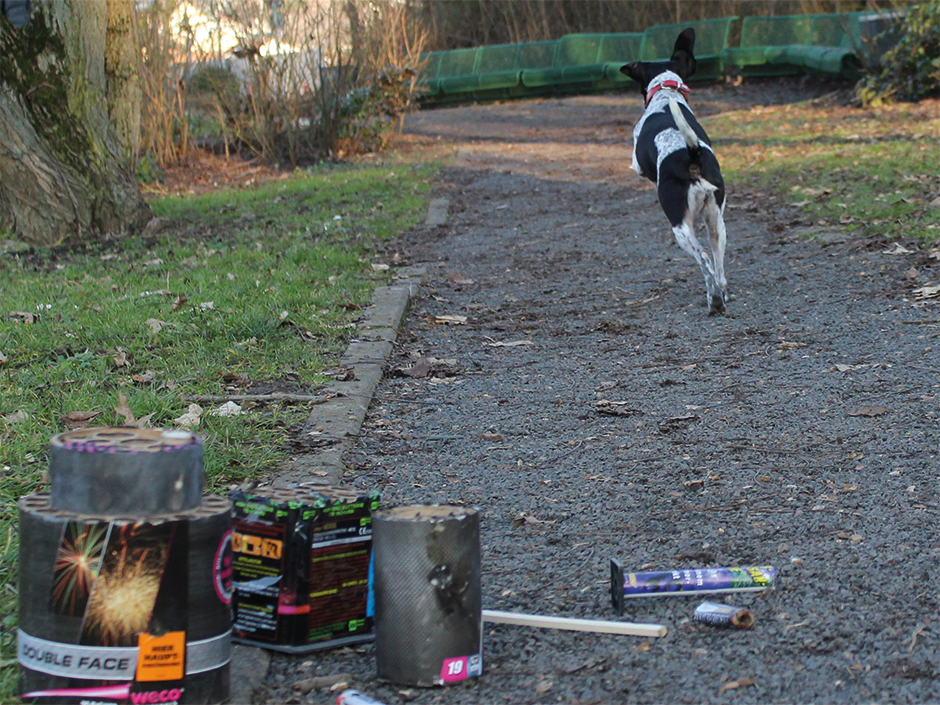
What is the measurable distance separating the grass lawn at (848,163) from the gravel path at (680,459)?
541 mm

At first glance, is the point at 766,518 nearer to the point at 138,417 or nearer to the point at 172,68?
the point at 138,417

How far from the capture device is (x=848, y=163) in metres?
10.0

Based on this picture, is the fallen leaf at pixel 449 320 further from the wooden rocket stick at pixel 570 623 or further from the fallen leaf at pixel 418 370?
the wooden rocket stick at pixel 570 623

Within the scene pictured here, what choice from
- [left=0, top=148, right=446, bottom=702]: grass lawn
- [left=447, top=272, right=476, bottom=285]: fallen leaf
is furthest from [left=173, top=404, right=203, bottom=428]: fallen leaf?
[left=447, top=272, right=476, bottom=285]: fallen leaf

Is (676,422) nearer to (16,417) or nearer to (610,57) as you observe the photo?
(16,417)

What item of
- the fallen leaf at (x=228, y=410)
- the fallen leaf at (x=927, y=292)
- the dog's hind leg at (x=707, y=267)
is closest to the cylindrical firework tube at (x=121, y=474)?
the fallen leaf at (x=228, y=410)

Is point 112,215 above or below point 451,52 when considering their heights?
below

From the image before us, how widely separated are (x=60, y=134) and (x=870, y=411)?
7.12m

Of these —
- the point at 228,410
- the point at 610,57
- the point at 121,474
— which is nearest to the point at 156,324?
the point at 228,410

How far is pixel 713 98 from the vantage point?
67.9ft

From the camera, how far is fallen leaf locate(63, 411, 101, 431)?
3667mm

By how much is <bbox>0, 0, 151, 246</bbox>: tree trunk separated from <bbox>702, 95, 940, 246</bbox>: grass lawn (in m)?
6.03

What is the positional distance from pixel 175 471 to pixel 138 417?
1940 mm

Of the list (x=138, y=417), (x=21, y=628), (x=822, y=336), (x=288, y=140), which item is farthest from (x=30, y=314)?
(x=288, y=140)
